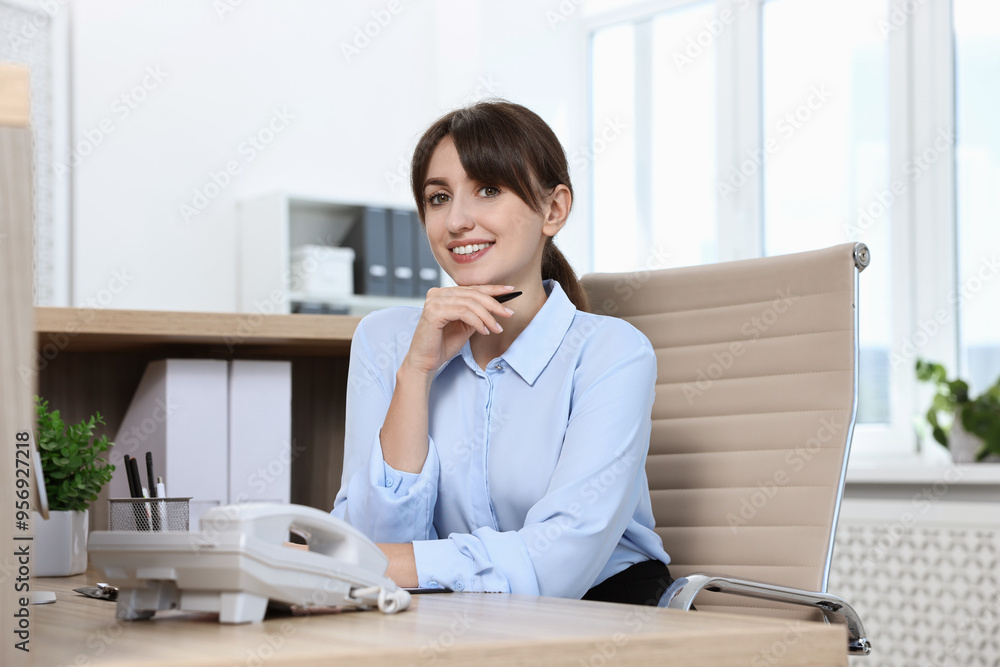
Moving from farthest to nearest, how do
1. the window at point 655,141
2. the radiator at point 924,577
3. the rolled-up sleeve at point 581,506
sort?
the window at point 655,141
the radiator at point 924,577
the rolled-up sleeve at point 581,506

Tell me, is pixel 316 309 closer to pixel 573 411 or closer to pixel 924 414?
pixel 924 414

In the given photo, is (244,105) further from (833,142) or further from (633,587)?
(633,587)

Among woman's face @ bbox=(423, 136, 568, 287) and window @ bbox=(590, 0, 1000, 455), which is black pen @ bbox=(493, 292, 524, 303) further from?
window @ bbox=(590, 0, 1000, 455)

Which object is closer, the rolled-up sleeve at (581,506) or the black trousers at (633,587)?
the rolled-up sleeve at (581,506)

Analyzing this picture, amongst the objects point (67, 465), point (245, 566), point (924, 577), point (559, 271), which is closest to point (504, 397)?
point (559, 271)

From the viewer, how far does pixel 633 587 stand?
129 centimetres

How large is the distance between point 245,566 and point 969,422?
263 centimetres

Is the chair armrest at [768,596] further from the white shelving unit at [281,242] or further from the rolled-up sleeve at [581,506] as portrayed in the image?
the white shelving unit at [281,242]

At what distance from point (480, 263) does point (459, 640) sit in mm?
832

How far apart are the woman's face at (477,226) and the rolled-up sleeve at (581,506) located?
0.18 m

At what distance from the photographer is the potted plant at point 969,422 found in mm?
2803

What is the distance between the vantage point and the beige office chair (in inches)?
53.7

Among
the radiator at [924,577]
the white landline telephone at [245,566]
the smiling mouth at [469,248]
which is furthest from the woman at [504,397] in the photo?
the radiator at [924,577]

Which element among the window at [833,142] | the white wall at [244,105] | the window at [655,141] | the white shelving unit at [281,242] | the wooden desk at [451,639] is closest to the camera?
the wooden desk at [451,639]
